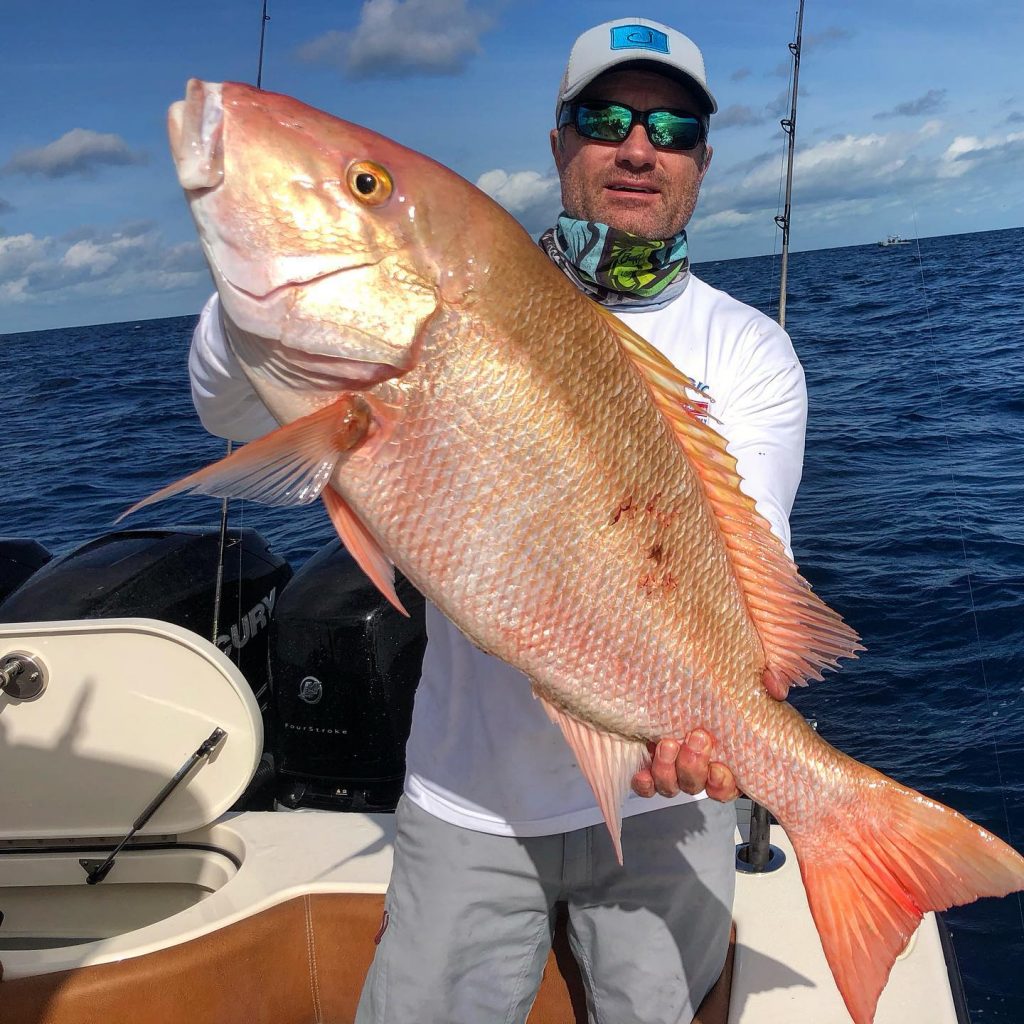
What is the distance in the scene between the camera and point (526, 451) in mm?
1555

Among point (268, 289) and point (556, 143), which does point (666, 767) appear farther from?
point (556, 143)

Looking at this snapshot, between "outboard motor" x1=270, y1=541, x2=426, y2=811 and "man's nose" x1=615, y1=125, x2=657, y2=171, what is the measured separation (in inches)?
77.7

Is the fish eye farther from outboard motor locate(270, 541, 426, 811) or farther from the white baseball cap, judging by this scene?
outboard motor locate(270, 541, 426, 811)

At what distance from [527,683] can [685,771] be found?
0.46 m

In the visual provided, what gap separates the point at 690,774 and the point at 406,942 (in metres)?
0.89

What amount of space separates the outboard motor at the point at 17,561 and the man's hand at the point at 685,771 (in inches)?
152

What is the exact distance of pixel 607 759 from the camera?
181 cm

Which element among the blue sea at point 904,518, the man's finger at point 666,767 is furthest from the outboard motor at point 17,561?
the man's finger at point 666,767

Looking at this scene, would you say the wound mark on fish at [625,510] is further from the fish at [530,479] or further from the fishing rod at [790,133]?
the fishing rod at [790,133]

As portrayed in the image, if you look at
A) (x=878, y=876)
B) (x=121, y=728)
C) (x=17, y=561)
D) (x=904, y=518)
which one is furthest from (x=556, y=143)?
(x=904, y=518)

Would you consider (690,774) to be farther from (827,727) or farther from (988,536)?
(988,536)

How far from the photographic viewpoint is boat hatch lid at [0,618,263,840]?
3.05m

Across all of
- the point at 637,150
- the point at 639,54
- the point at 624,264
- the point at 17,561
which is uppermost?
the point at 639,54

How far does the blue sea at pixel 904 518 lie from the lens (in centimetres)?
557
